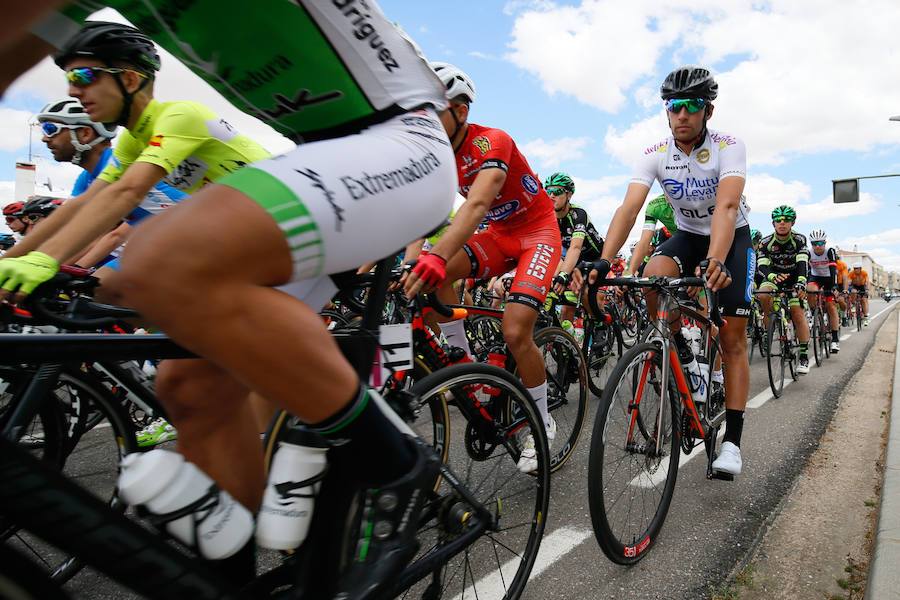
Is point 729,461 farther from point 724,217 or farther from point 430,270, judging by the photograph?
point 430,270

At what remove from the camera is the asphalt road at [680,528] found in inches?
90.4

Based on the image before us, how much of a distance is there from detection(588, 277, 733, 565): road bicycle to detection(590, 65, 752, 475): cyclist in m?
0.37

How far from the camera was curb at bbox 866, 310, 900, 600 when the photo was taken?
6.75ft

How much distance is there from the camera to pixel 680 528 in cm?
284

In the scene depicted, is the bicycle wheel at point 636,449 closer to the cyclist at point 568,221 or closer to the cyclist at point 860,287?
the cyclist at point 568,221

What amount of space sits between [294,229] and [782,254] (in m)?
9.85

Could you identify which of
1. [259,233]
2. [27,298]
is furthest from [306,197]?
[27,298]

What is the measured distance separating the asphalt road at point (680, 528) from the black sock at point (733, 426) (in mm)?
298

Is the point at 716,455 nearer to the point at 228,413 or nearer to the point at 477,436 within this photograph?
the point at 477,436

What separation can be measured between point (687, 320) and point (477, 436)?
4.81 feet

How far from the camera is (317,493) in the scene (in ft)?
4.26

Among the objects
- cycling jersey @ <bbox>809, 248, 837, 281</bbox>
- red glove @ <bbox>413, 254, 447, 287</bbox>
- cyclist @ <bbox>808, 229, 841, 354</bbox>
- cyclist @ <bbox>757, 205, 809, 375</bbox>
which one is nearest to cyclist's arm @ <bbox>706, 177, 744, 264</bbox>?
red glove @ <bbox>413, 254, 447, 287</bbox>

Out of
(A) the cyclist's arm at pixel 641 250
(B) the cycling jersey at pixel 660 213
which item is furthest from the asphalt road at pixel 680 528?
(B) the cycling jersey at pixel 660 213

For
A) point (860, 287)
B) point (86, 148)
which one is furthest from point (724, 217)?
point (860, 287)
